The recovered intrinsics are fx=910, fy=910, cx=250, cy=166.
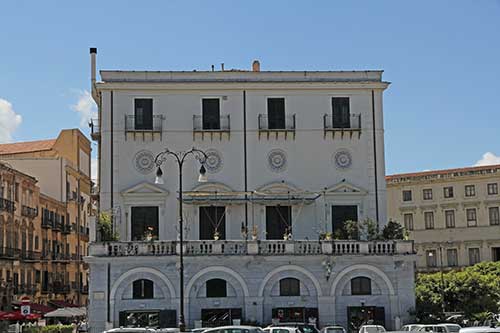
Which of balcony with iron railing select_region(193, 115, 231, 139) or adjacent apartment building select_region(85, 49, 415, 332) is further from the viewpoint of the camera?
balcony with iron railing select_region(193, 115, 231, 139)

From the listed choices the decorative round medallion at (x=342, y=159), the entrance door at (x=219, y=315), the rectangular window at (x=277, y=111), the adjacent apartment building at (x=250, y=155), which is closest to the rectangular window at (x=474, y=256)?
the adjacent apartment building at (x=250, y=155)

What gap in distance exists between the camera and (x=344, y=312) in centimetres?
4638

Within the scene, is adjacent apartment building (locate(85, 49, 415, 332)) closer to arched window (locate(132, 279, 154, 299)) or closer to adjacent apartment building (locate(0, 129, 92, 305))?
arched window (locate(132, 279, 154, 299))

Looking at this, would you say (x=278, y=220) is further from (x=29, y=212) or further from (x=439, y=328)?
(x=29, y=212)

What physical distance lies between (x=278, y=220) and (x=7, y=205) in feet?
76.2

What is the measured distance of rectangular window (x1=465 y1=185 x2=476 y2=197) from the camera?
269 ft

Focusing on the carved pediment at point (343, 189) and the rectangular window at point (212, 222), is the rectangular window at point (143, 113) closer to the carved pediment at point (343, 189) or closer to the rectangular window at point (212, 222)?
the rectangular window at point (212, 222)

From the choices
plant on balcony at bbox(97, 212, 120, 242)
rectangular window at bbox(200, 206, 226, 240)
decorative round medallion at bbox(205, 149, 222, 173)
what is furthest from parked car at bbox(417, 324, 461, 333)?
plant on balcony at bbox(97, 212, 120, 242)

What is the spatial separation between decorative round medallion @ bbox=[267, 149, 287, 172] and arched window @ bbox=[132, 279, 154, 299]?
10089 millimetres

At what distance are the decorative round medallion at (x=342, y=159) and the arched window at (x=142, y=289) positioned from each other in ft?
42.0

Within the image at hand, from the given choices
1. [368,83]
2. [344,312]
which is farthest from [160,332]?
[368,83]

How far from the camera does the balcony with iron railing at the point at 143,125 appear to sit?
5025cm

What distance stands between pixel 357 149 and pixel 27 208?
2911 centimetres

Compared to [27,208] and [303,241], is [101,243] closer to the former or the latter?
[303,241]
